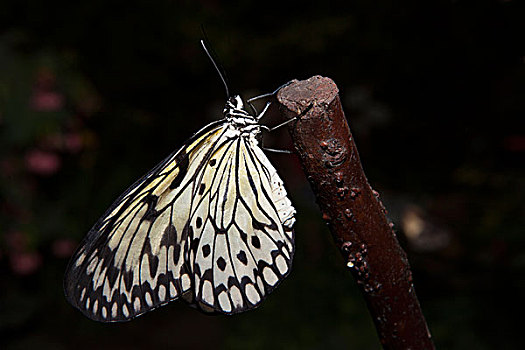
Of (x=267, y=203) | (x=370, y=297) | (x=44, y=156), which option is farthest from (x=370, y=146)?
(x=370, y=297)

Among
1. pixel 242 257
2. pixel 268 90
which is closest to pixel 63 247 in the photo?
pixel 268 90

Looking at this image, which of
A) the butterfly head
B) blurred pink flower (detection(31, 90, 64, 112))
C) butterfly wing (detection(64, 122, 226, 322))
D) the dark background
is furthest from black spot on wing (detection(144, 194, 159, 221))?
blurred pink flower (detection(31, 90, 64, 112))

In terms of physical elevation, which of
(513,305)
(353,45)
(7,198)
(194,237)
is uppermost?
(353,45)

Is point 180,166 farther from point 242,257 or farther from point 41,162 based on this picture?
point 41,162

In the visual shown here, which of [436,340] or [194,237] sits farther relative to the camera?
[436,340]

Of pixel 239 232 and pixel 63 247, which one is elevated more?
pixel 63 247

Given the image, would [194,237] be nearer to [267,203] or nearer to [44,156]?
[267,203]

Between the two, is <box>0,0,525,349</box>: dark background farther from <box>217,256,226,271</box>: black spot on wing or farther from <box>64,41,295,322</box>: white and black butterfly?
<box>217,256,226,271</box>: black spot on wing

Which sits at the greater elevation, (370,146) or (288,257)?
(370,146)
